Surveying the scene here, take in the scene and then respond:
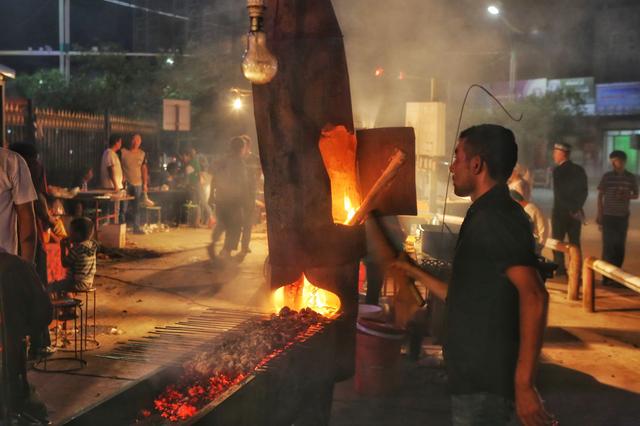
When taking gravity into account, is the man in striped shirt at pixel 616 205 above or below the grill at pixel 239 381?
above

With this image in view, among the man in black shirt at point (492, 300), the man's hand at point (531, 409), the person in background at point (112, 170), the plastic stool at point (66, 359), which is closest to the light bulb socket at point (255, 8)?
the man in black shirt at point (492, 300)

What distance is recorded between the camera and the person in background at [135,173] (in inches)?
595

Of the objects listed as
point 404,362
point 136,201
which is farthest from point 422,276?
point 136,201

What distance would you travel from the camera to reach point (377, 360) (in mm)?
5848

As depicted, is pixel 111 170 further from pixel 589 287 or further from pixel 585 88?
pixel 585 88

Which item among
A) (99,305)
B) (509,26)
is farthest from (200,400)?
(509,26)

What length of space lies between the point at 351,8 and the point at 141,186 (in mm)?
7661

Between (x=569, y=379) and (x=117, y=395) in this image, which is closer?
(x=117, y=395)

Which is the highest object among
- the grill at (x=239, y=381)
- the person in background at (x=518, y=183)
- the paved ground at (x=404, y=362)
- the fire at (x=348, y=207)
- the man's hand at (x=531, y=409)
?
the person in background at (x=518, y=183)

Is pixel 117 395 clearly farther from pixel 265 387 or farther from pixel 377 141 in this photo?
pixel 377 141

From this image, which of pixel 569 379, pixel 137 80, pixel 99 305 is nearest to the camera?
pixel 569 379

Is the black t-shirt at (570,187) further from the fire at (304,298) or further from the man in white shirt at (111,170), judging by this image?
the man in white shirt at (111,170)

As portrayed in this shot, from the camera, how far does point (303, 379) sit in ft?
13.5

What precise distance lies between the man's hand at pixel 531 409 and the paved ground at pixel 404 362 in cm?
258
